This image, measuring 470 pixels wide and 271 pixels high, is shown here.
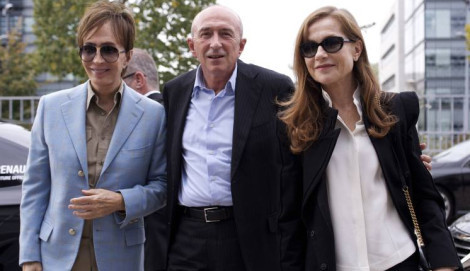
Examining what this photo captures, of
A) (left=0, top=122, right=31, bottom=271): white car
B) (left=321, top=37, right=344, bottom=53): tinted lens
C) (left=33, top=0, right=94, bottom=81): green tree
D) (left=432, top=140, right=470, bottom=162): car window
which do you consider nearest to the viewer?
(left=321, top=37, right=344, bottom=53): tinted lens

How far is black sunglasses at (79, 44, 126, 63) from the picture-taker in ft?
10.1

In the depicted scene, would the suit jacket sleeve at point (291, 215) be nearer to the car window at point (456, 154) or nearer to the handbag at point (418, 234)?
the handbag at point (418, 234)

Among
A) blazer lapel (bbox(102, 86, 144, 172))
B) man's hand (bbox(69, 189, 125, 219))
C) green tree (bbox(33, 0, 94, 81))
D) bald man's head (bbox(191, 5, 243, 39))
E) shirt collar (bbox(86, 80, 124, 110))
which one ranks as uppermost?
green tree (bbox(33, 0, 94, 81))

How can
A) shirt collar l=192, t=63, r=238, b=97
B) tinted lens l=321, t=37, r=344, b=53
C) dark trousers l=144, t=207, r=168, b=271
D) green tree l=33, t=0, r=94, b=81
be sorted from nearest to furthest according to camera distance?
1. tinted lens l=321, t=37, r=344, b=53
2. shirt collar l=192, t=63, r=238, b=97
3. dark trousers l=144, t=207, r=168, b=271
4. green tree l=33, t=0, r=94, b=81

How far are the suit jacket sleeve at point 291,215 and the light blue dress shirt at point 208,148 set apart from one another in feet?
1.32

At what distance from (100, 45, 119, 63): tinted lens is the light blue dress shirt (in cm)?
51

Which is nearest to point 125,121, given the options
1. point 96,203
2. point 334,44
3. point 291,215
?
point 96,203

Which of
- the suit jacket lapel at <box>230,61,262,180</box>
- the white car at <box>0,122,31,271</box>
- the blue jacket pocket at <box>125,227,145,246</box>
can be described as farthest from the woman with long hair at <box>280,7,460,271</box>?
the white car at <box>0,122,31,271</box>

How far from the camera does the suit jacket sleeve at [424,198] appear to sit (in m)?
2.65

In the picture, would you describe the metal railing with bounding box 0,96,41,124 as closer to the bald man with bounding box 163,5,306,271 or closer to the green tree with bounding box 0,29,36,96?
the bald man with bounding box 163,5,306,271

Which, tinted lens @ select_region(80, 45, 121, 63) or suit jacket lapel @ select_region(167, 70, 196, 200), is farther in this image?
suit jacket lapel @ select_region(167, 70, 196, 200)

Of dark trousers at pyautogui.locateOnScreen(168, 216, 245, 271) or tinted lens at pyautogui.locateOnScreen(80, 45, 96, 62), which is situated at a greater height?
tinted lens at pyautogui.locateOnScreen(80, 45, 96, 62)

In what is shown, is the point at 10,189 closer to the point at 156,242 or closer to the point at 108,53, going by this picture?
the point at 156,242

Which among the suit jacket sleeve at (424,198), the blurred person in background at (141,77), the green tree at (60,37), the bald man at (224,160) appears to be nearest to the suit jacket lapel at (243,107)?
the bald man at (224,160)
